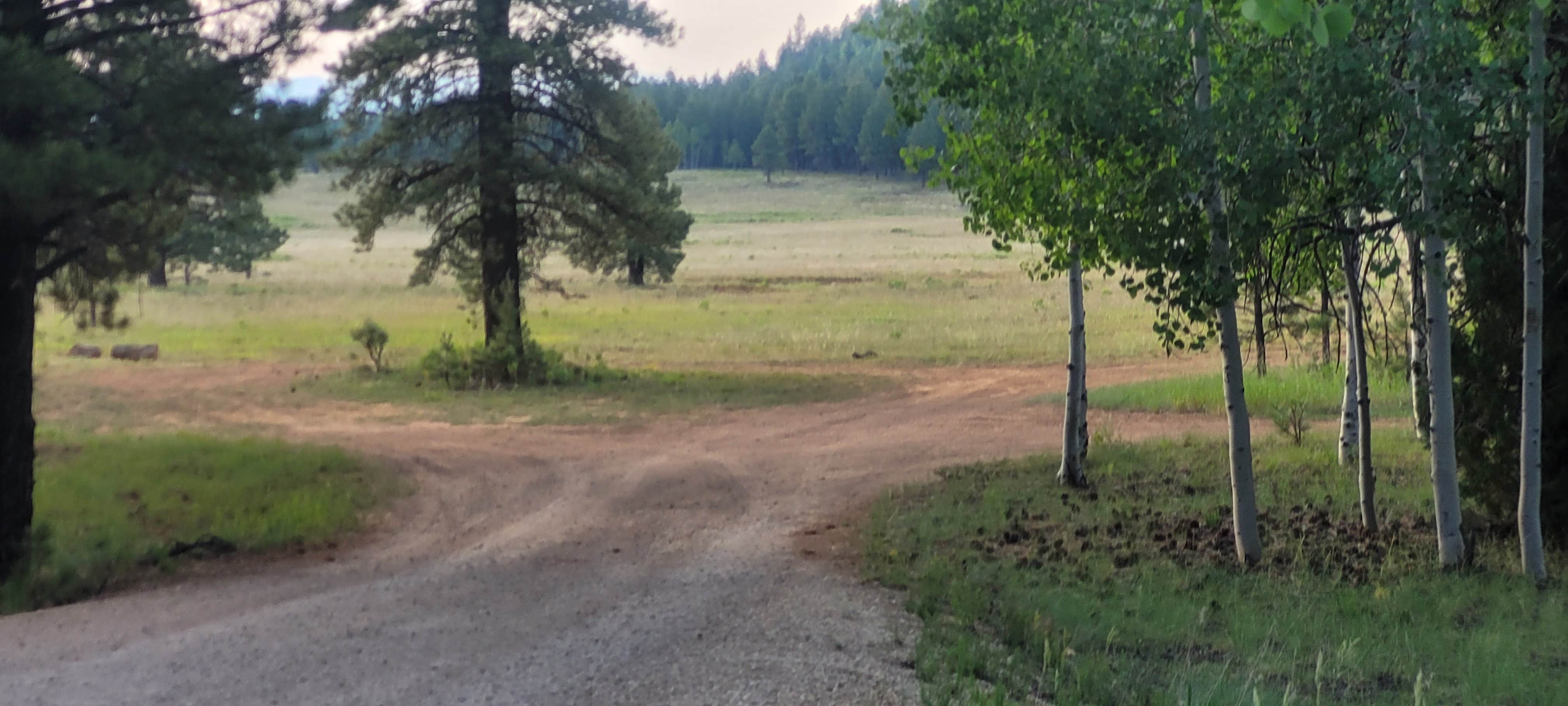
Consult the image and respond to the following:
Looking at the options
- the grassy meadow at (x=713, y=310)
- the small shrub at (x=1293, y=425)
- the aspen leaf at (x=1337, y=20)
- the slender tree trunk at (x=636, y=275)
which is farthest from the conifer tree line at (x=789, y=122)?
the aspen leaf at (x=1337, y=20)

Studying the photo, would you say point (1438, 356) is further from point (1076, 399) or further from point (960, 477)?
point (960, 477)

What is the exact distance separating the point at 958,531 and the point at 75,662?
681 centimetres

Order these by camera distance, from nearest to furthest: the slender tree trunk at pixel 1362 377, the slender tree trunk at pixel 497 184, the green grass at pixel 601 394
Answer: the slender tree trunk at pixel 1362 377 < the green grass at pixel 601 394 < the slender tree trunk at pixel 497 184

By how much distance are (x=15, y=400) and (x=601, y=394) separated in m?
11.3

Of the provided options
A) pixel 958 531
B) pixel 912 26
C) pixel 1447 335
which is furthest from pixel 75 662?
pixel 1447 335

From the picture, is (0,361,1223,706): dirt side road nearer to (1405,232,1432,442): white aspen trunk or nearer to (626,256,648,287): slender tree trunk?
(1405,232,1432,442): white aspen trunk

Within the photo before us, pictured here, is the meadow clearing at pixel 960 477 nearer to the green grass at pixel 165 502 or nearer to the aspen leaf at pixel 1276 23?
the green grass at pixel 165 502

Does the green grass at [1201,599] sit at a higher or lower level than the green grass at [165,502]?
lower

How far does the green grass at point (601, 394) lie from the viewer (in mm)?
18922

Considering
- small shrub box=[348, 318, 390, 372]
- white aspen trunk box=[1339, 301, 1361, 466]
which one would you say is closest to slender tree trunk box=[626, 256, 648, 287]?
small shrub box=[348, 318, 390, 372]

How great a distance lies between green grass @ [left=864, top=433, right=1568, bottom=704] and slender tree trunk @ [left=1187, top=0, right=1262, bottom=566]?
275 mm

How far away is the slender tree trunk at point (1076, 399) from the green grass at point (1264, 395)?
539cm

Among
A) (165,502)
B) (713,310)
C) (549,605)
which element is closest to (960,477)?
(549,605)

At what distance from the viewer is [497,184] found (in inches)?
840
